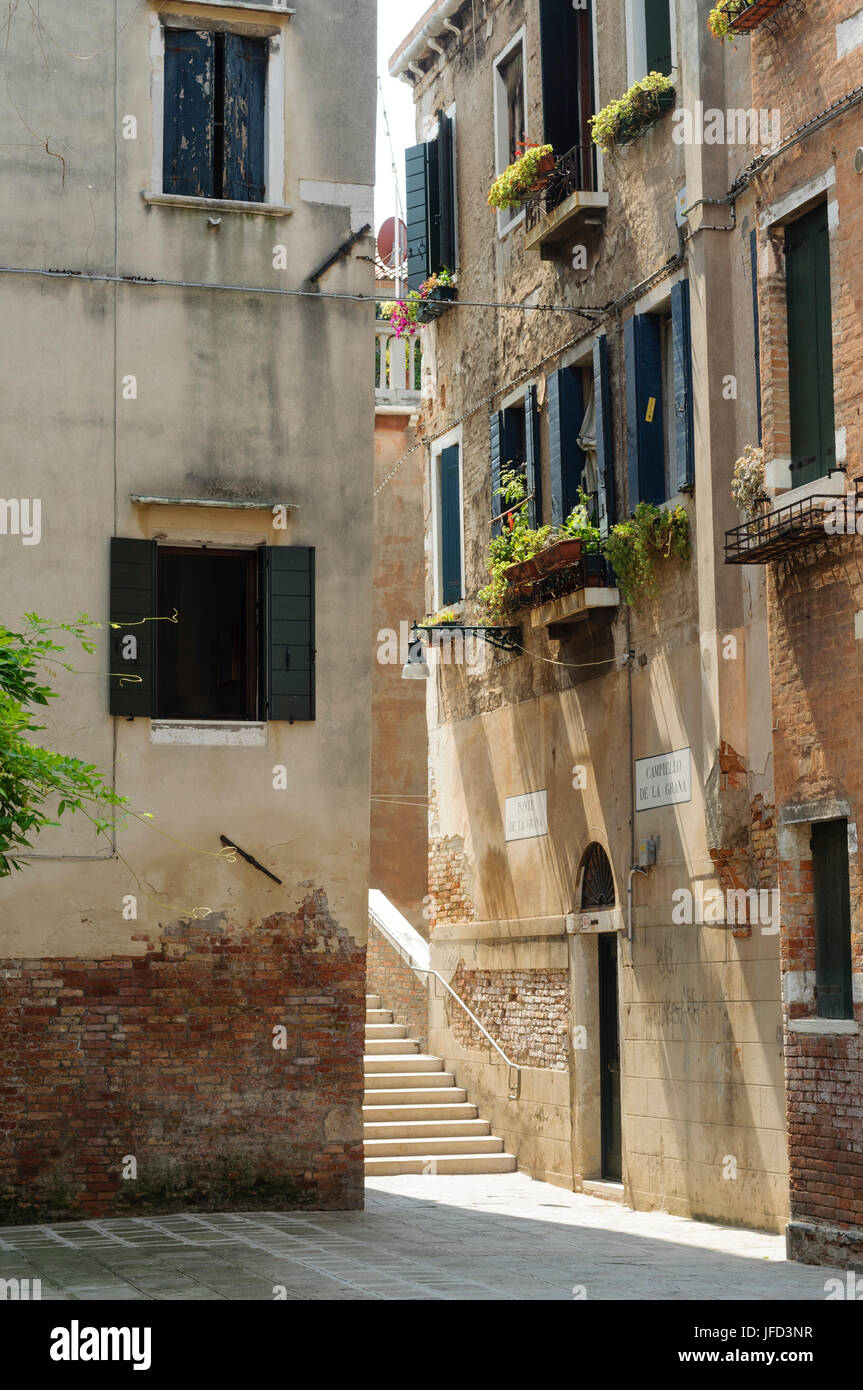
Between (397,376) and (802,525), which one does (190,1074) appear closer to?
(802,525)

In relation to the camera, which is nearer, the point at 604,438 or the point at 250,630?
the point at 250,630

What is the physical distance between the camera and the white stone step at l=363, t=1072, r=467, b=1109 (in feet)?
56.4

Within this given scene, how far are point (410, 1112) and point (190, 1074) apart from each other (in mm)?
4968

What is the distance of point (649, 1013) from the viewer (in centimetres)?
1480

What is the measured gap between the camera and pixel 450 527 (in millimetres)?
19266

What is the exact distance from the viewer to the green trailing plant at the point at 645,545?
14305mm

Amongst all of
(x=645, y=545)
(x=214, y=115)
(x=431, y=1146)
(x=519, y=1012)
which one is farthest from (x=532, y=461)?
(x=431, y=1146)

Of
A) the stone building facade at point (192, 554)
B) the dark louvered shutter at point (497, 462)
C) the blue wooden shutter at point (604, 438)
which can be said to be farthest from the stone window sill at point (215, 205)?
the dark louvered shutter at point (497, 462)

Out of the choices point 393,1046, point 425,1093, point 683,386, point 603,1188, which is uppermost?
point 683,386

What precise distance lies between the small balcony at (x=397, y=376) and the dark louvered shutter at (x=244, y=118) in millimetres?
9543

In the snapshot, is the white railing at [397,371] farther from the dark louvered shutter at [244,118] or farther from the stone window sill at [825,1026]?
the stone window sill at [825,1026]

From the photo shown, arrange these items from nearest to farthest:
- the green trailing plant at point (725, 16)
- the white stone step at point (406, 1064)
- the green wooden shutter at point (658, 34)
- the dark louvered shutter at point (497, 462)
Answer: the green trailing plant at point (725, 16), the green wooden shutter at point (658, 34), the dark louvered shutter at point (497, 462), the white stone step at point (406, 1064)

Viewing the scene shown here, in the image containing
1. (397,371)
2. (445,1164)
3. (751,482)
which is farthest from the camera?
(397,371)

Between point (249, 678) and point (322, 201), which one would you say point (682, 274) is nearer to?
point (322, 201)
